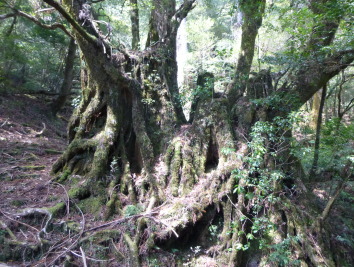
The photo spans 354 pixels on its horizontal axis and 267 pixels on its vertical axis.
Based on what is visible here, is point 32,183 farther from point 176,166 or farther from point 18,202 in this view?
point 176,166

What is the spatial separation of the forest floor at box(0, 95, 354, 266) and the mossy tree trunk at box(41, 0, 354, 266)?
52 centimetres

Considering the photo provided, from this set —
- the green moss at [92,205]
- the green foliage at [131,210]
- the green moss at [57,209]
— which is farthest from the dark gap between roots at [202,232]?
the green moss at [57,209]

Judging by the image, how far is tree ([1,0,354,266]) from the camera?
486 centimetres

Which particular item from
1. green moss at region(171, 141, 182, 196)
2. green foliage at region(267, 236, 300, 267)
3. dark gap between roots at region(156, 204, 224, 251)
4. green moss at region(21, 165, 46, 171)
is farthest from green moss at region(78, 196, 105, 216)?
green foliage at region(267, 236, 300, 267)

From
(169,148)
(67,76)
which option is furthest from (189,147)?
(67,76)

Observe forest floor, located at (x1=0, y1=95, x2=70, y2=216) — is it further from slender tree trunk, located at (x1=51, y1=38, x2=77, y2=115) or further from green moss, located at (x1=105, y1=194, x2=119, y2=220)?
green moss, located at (x1=105, y1=194, x2=119, y2=220)

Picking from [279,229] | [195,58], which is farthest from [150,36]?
[195,58]

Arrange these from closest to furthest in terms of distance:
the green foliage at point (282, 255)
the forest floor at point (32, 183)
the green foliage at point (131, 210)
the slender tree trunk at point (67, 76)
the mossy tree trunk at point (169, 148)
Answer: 1. the green foliage at point (282, 255)
2. the mossy tree trunk at point (169, 148)
3. the forest floor at point (32, 183)
4. the green foliage at point (131, 210)
5. the slender tree trunk at point (67, 76)

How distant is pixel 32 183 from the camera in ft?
20.6

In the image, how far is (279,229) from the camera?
16.2ft

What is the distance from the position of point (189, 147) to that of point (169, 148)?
1.57ft

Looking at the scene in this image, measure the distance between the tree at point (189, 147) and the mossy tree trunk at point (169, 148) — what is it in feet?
0.08

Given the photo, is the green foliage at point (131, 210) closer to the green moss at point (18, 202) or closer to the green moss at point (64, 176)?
the green moss at point (64, 176)

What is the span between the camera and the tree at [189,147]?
4855mm
